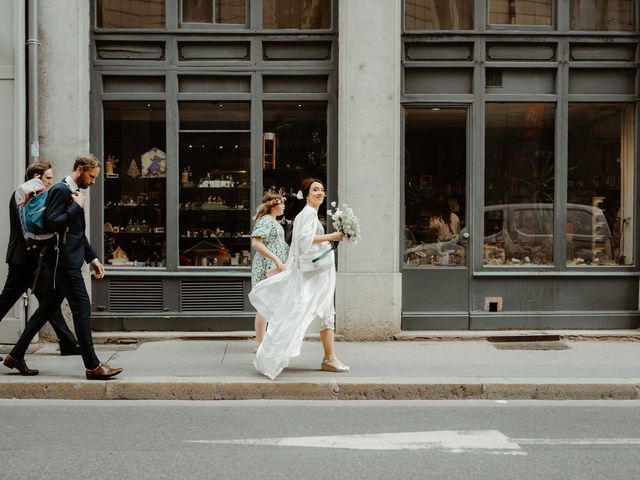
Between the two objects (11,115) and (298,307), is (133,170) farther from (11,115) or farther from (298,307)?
(298,307)

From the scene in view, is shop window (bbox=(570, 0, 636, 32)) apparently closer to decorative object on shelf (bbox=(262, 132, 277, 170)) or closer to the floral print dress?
decorative object on shelf (bbox=(262, 132, 277, 170))

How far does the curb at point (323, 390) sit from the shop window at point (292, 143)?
12.2 ft

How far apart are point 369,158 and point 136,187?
124 inches

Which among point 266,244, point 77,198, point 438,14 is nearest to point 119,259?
point 266,244

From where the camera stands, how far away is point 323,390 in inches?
317

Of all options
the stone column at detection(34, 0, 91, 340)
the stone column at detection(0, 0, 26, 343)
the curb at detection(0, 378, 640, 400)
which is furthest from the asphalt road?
the stone column at detection(34, 0, 91, 340)

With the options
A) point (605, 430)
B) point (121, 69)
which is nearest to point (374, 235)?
point (121, 69)

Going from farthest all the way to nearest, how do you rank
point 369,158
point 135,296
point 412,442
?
point 135,296 < point 369,158 < point 412,442

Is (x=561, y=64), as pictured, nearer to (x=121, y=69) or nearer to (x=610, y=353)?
(x=610, y=353)

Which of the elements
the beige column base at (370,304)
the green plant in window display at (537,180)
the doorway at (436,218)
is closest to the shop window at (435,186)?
the doorway at (436,218)

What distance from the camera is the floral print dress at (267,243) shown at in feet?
31.7

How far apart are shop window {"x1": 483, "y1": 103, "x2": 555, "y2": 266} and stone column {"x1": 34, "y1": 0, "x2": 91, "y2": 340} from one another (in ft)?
17.6

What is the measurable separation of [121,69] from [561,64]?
228 inches

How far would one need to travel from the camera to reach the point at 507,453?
6.09 meters
